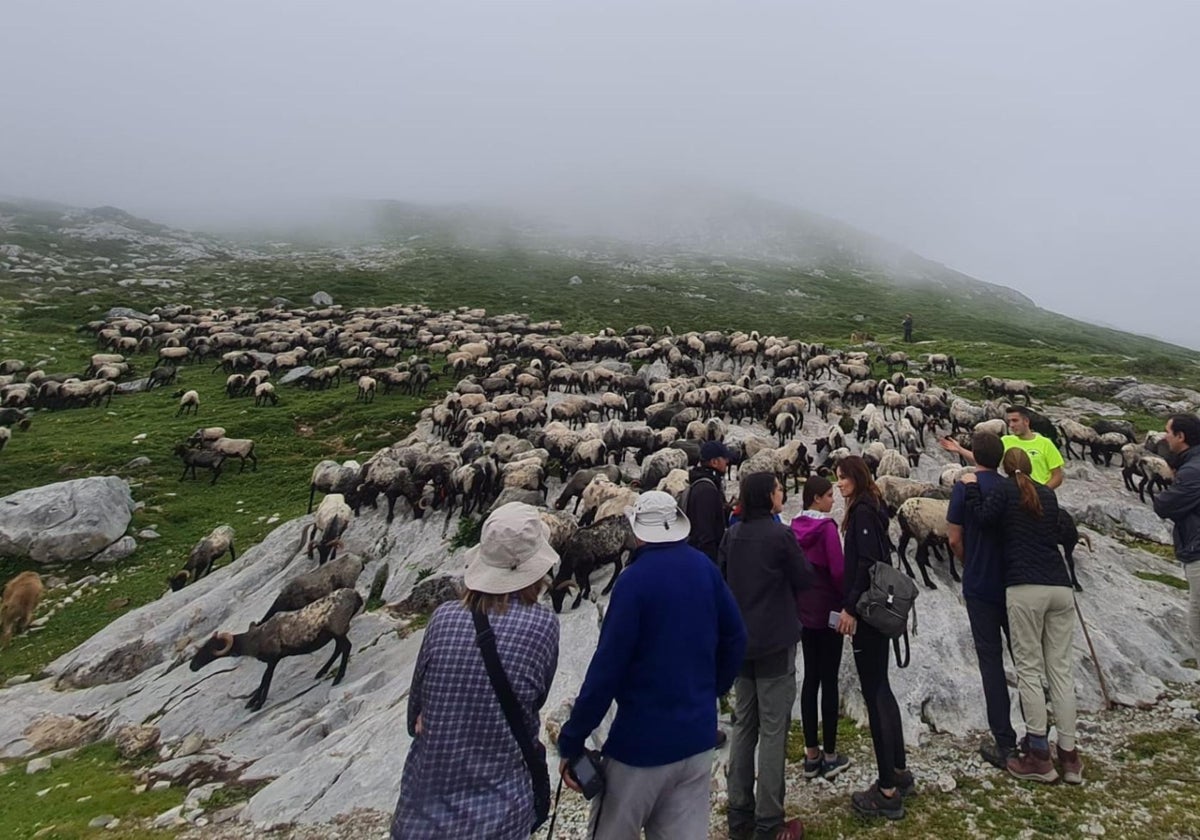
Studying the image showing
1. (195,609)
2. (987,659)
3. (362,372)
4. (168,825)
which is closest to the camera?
(987,659)

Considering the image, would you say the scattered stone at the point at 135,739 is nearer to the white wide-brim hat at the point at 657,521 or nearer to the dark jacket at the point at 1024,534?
the white wide-brim hat at the point at 657,521

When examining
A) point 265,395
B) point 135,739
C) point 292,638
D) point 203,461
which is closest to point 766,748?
point 292,638

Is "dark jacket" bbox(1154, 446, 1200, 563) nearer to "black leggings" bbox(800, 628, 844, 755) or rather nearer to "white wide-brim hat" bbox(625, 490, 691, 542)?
"black leggings" bbox(800, 628, 844, 755)

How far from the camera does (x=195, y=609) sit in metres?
13.2

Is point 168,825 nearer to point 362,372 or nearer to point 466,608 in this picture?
point 466,608

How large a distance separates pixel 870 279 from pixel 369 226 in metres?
140

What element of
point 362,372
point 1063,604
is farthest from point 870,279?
point 1063,604

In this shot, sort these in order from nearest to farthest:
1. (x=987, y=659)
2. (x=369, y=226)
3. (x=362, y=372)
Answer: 1. (x=987, y=659)
2. (x=362, y=372)
3. (x=369, y=226)

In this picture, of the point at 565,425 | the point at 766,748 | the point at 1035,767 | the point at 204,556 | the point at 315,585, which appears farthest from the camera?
the point at 565,425

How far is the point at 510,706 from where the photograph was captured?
340 cm

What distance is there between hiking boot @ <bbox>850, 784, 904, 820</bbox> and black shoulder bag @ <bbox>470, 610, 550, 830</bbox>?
459 centimetres

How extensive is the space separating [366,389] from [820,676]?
105 ft

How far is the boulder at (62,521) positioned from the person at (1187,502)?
86.8 feet

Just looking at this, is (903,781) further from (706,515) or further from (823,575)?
(706,515)
